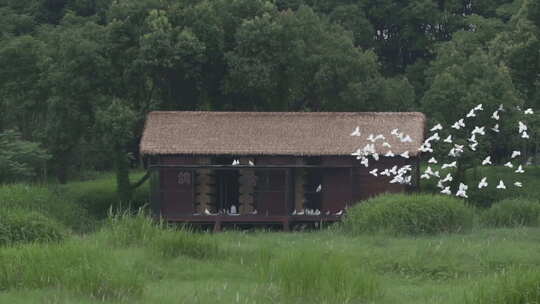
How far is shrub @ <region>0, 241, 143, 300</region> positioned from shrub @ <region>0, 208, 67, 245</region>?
348cm

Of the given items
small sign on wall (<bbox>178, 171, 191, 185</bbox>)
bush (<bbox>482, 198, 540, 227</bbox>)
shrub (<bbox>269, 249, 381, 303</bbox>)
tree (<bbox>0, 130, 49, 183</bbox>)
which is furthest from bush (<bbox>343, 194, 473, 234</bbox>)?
tree (<bbox>0, 130, 49, 183</bbox>)

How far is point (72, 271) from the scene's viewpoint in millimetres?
10820

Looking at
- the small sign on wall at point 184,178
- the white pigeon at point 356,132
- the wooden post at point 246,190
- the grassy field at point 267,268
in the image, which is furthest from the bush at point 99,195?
the grassy field at point 267,268

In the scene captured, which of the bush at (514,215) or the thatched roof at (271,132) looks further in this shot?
the thatched roof at (271,132)

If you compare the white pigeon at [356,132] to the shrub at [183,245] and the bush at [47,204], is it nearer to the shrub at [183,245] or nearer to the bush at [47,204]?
the bush at [47,204]

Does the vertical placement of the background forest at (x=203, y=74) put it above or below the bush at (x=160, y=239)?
above

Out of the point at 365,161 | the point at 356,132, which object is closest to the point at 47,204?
the point at 356,132

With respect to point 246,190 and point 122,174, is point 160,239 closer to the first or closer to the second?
point 246,190

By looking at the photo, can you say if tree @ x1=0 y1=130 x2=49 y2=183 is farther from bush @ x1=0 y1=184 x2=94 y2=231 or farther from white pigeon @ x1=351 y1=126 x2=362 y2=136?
white pigeon @ x1=351 y1=126 x2=362 y2=136

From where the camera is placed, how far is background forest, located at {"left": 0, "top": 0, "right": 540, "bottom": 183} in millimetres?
29328

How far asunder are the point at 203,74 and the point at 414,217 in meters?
14.8

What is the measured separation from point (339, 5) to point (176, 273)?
32.5 m

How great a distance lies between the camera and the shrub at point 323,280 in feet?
34.5

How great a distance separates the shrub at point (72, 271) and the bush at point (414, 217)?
756cm
